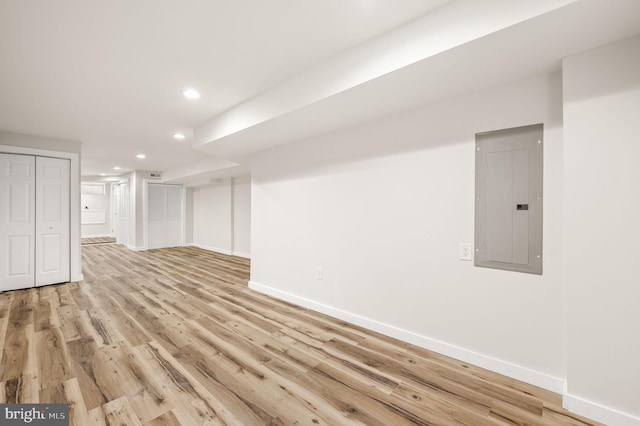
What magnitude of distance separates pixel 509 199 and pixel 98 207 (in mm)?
14692

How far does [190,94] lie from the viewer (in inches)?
109

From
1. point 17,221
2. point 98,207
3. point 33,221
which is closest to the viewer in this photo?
point 17,221

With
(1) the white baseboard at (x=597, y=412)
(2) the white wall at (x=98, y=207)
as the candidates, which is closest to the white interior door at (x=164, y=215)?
(2) the white wall at (x=98, y=207)

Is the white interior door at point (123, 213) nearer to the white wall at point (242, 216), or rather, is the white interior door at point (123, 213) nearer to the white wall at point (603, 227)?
the white wall at point (242, 216)

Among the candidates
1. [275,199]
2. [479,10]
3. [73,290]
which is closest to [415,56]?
[479,10]

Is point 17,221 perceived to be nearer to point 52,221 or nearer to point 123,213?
point 52,221

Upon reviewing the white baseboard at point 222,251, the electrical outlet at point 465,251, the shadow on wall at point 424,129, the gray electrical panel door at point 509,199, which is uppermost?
the shadow on wall at point 424,129

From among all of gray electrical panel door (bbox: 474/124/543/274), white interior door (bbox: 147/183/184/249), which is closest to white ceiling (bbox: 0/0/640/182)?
gray electrical panel door (bbox: 474/124/543/274)

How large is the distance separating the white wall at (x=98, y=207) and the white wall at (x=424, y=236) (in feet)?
39.4

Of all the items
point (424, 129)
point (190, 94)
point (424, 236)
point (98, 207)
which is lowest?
point (424, 236)

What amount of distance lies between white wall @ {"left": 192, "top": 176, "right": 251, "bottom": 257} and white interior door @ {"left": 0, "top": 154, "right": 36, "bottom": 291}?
3.82 m

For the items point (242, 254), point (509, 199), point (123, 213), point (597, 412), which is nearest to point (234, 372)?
point (597, 412)

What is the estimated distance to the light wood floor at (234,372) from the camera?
1604 millimetres

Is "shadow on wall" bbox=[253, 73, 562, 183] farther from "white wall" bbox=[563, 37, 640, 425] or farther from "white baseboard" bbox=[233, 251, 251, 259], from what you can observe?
"white baseboard" bbox=[233, 251, 251, 259]
